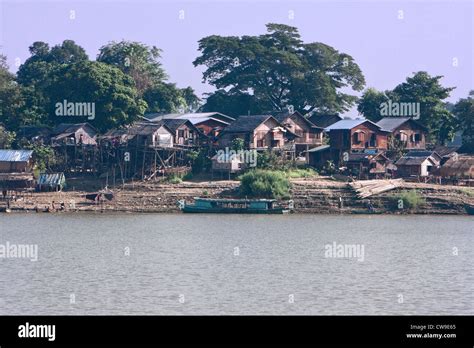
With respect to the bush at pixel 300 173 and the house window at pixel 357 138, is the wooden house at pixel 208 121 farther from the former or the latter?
the house window at pixel 357 138

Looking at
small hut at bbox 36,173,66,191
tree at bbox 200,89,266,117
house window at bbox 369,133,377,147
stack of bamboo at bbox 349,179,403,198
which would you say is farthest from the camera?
tree at bbox 200,89,266,117

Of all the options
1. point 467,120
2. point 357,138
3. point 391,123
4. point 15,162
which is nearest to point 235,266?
point 15,162

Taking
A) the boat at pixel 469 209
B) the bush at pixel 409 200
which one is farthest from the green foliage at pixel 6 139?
the boat at pixel 469 209

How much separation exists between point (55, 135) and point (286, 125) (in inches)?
813

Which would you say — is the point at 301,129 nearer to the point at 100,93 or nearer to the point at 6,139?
the point at 100,93

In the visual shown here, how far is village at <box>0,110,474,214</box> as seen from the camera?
247 ft

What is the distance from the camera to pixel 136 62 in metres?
106

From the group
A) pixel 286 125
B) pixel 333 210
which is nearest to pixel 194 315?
pixel 333 210

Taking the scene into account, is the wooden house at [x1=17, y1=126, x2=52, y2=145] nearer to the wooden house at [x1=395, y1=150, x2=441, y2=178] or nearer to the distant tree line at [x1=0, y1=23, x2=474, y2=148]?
the distant tree line at [x1=0, y1=23, x2=474, y2=148]

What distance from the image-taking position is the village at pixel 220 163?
75250mm

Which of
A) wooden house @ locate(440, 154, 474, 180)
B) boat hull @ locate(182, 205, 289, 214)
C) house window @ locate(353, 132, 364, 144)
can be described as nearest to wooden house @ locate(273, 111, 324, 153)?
house window @ locate(353, 132, 364, 144)

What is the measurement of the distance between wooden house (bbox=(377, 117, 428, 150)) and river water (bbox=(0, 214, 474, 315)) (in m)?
22.2

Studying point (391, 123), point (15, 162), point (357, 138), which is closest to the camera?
point (15, 162)

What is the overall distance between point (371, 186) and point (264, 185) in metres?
7.95
